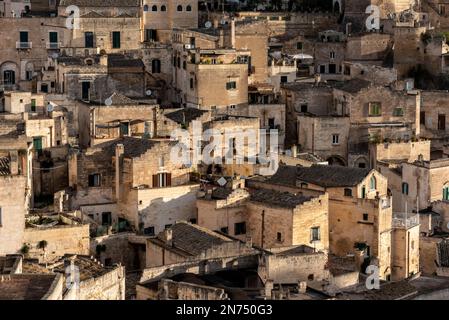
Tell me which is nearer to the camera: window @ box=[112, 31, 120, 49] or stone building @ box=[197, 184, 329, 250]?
stone building @ box=[197, 184, 329, 250]

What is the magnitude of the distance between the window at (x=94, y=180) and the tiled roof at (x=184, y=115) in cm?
502

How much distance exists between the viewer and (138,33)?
54125mm

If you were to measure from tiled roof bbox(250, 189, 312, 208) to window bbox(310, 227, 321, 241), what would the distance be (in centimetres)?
88

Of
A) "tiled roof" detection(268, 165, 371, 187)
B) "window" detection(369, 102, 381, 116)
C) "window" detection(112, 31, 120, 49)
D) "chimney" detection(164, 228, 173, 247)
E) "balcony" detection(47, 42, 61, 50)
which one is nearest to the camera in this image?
"chimney" detection(164, 228, 173, 247)

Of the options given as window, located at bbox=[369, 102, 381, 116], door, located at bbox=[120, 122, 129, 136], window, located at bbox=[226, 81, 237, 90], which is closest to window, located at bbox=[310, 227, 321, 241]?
door, located at bbox=[120, 122, 129, 136]

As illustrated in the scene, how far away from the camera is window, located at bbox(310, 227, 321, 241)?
123ft

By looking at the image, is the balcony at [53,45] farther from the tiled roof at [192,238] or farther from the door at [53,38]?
the tiled roof at [192,238]

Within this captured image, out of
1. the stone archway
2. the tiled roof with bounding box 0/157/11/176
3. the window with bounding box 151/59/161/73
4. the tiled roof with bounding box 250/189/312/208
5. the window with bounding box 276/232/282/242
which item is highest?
the stone archway

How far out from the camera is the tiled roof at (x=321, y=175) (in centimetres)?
3944

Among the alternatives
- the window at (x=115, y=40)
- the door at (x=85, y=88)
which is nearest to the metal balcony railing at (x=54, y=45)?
the window at (x=115, y=40)

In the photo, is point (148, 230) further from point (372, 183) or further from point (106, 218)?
point (372, 183)

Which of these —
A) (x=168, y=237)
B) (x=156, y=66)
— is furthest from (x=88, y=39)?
(x=168, y=237)

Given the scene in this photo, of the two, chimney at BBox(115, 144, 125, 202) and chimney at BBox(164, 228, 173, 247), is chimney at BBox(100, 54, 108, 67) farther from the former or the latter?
chimney at BBox(164, 228, 173, 247)
